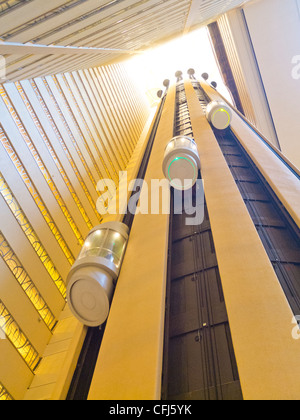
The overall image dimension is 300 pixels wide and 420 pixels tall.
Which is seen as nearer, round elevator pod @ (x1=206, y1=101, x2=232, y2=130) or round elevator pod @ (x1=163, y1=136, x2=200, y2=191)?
round elevator pod @ (x1=163, y1=136, x2=200, y2=191)

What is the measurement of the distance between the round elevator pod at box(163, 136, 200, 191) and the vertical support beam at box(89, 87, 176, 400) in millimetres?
772

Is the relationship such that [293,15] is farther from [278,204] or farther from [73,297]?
[73,297]

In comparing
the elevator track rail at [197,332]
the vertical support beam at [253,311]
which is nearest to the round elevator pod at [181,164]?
the vertical support beam at [253,311]

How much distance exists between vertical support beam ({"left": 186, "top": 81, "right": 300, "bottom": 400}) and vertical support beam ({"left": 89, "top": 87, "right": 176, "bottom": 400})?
69 cm

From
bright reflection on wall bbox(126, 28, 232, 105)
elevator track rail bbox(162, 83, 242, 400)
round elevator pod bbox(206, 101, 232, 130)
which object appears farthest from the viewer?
bright reflection on wall bbox(126, 28, 232, 105)

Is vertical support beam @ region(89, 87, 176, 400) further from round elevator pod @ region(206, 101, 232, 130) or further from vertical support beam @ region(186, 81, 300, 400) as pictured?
round elevator pod @ region(206, 101, 232, 130)

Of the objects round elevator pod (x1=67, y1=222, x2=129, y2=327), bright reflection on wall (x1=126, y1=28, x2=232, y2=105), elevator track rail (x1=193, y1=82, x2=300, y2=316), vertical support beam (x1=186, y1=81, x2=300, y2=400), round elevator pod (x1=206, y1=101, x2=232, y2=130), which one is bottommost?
elevator track rail (x1=193, y1=82, x2=300, y2=316)

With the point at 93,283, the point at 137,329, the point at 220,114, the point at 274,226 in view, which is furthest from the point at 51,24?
the point at 220,114

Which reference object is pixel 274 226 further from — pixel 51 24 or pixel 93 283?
pixel 51 24

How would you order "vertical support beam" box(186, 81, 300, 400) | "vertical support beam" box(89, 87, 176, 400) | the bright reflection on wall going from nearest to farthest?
"vertical support beam" box(186, 81, 300, 400), "vertical support beam" box(89, 87, 176, 400), the bright reflection on wall

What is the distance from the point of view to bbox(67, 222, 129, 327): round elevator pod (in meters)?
3.61

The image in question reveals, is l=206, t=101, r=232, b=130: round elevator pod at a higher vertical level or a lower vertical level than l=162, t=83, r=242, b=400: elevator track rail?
higher

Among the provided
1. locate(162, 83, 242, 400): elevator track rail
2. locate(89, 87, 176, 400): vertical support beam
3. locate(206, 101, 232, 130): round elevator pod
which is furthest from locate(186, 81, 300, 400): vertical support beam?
locate(206, 101, 232, 130): round elevator pod

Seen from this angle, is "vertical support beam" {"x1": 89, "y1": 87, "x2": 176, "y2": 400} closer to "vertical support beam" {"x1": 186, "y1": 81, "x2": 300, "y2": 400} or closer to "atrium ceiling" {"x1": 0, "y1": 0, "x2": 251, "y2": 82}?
"vertical support beam" {"x1": 186, "y1": 81, "x2": 300, "y2": 400}
